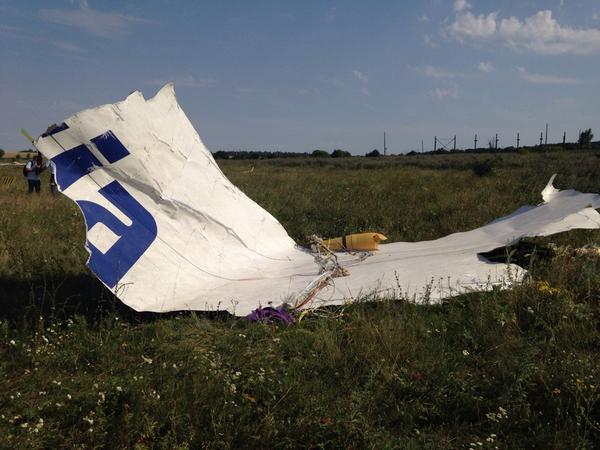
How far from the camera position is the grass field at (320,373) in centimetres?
230

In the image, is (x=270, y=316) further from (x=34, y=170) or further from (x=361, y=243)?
(x=34, y=170)

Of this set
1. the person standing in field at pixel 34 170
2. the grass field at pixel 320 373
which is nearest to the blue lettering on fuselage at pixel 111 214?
the grass field at pixel 320 373

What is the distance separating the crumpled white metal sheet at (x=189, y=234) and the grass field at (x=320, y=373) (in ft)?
0.93

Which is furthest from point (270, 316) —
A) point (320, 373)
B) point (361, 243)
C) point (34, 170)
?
point (34, 170)

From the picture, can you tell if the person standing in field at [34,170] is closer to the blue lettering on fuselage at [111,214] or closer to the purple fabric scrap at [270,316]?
the blue lettering on fuselage at [111,214]

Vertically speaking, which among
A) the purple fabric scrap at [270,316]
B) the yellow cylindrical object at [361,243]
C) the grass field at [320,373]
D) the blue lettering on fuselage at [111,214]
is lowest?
the grass field at [320,373]

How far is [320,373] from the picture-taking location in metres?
2.88

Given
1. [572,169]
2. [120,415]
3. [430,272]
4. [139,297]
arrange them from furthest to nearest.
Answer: [572,169] → [430,272] → [139,297] → [120,415]

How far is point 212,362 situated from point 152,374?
338 mm

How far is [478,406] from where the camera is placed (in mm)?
2537

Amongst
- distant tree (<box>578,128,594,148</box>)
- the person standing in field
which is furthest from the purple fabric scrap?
distant tree (<box>578,128,594,148</box>)

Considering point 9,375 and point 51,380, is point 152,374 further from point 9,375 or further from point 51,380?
point 9,375

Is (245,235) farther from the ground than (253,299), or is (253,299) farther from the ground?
(245,235)

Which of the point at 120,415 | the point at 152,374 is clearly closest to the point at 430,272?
the point at 152,374
